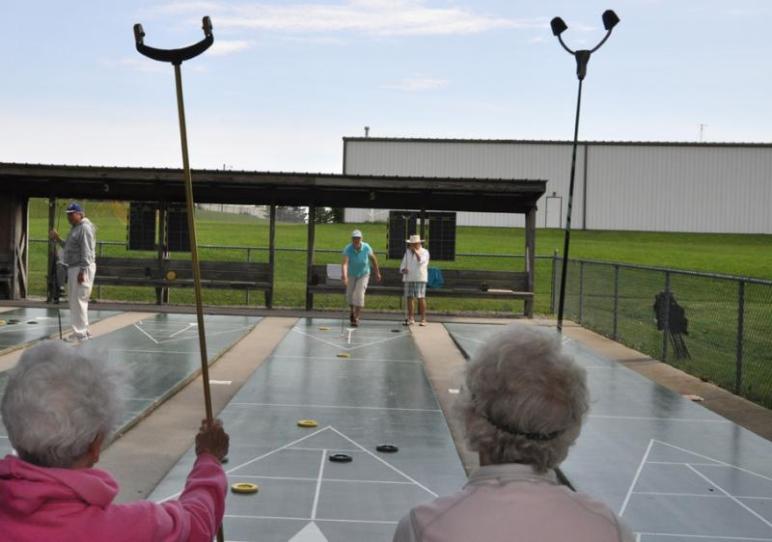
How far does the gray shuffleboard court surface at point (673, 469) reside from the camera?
650 centimetres

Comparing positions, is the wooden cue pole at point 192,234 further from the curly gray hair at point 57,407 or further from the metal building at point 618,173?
the metal building at point 618,173

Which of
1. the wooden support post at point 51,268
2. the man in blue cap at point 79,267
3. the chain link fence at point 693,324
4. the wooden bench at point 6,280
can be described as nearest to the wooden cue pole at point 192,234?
the chain link fence at point 693,324

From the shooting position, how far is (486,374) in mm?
2645

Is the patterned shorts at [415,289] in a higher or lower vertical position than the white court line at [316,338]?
higher

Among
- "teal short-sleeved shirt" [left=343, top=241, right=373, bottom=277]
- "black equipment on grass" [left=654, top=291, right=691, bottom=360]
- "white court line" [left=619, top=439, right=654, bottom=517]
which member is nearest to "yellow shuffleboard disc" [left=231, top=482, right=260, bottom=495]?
"white court line" [left=619, top=439, right=654, bottom=517]

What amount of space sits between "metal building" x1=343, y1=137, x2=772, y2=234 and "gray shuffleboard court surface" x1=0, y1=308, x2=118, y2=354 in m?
38.8

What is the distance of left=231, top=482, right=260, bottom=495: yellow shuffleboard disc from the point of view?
6855mm

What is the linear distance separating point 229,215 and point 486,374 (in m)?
74.4

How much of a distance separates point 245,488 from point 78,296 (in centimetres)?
800

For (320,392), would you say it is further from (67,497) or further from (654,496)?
(67,497)

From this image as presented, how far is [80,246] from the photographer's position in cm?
1398

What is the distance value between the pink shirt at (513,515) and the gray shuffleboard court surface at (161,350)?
17.6 ft

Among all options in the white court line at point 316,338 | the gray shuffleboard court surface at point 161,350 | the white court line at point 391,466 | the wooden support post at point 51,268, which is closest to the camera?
the white court line at point 391,466

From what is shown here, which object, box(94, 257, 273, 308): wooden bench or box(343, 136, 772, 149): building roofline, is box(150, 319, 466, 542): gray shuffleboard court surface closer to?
box(94, 257, 273, 308): wooden bench
